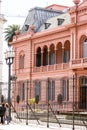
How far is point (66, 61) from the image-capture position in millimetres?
52188

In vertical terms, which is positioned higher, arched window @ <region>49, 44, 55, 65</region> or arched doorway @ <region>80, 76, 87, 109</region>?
arched window @ <region>49, 44, 55, 65</region>

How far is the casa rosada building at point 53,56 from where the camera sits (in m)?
46.1

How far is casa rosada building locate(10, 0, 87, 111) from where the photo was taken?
1813 inches

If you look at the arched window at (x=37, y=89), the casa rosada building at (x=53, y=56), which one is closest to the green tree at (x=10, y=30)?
the casa rosada building at (x=53, y=56)

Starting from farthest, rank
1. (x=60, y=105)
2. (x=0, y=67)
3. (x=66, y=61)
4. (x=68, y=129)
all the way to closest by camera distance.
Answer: (x=0, y=67), (x=66, y=61), (x=60, y=105), (x=68, y=129)

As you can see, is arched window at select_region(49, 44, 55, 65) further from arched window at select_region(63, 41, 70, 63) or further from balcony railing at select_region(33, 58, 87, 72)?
arched window at select_region(63, 41, 70, 63)

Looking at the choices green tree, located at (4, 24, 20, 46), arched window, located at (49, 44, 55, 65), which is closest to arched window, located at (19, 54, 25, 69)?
arched window, located at (49, 44, 55, 65)

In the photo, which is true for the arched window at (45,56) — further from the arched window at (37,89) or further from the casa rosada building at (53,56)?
the arched window at (37,89)

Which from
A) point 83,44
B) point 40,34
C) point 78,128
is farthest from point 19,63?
point 78,128

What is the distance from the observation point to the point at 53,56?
54.7 metres

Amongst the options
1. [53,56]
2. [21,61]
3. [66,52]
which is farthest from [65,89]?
[21,61]

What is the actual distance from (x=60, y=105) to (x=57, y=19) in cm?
1327

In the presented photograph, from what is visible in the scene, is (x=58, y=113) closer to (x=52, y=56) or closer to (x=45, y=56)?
(x=52, y=56)

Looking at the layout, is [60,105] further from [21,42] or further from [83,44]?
[21,42]
